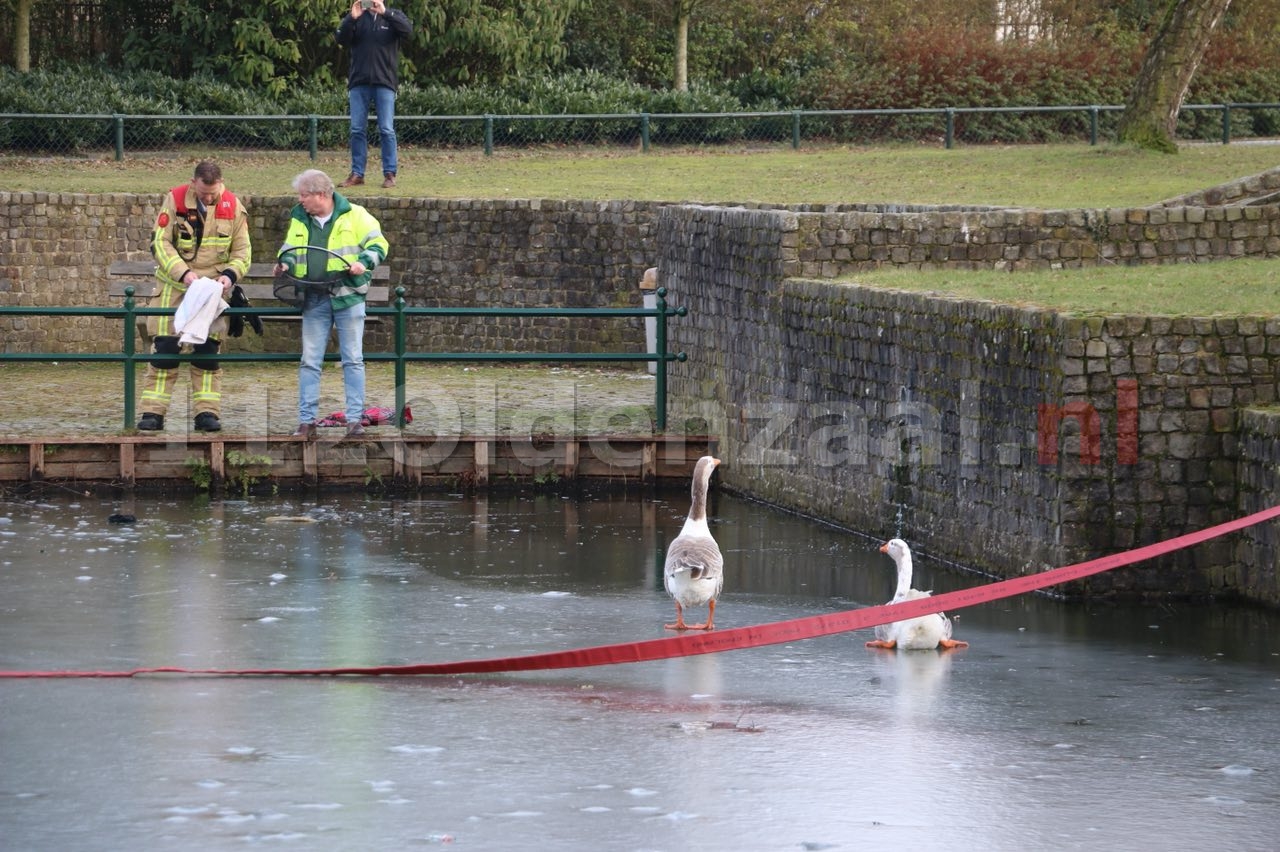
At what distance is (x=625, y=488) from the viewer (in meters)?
15.5

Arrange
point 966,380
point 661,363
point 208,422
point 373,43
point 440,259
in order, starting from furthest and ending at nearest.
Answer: point 373,43 < point 440,259 < point 661,363 < point 208,422 < point 966,380

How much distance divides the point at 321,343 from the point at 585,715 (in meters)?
7.13

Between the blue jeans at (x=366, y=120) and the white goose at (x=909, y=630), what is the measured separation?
1537 centimetres

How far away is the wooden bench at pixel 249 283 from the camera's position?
19781mm

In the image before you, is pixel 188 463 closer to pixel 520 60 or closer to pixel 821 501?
pixel 821 501

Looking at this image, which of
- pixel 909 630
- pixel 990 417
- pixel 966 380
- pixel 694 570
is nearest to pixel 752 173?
A: pixel 966 380

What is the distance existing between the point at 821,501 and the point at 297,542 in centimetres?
362

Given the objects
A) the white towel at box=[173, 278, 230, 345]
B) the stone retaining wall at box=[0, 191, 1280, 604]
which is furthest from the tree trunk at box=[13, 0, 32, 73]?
the white towel at box=[173, 278, 230, 345]

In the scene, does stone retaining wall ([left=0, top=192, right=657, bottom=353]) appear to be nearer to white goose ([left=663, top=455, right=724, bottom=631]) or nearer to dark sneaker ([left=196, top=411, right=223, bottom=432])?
dark sneaker ([left=196, top=411, right=223, bottom=432])

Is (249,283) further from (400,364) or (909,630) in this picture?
(909,630)

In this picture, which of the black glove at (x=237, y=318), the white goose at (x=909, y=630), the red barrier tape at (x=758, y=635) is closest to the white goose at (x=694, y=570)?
the white goose at (x=909, y=630)

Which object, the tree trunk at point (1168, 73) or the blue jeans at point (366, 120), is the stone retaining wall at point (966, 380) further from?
the tree trunk at point (1168, 73)

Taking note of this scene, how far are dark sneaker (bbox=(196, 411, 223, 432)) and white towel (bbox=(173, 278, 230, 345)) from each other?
2.19ft

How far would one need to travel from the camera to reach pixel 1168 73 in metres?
28.5
